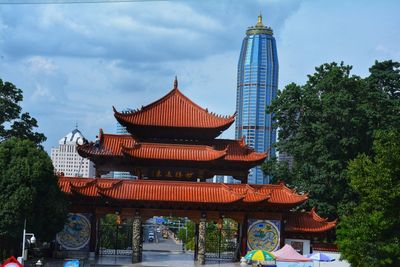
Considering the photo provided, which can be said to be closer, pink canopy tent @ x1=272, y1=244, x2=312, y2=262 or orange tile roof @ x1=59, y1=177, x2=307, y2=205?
pink canopy tent @ x1=272, y1=244, x2=312, y2=262

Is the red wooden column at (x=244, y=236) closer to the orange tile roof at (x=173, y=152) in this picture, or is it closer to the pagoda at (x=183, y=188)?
the pagoda at (x=183, y=188)

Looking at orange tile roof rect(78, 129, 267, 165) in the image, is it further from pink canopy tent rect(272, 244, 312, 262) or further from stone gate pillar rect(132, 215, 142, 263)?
pink canopy tent rect(272, 244, 312, 262)

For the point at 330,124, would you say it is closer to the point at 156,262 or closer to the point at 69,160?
the point at 156,262

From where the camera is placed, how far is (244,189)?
120 feet

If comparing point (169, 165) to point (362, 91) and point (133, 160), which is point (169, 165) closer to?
point (133, 160)

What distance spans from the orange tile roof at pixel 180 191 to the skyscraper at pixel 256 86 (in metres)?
108

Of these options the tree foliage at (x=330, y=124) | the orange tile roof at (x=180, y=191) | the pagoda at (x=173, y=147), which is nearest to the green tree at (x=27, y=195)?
the orange tile roof at (x=180, y=191)

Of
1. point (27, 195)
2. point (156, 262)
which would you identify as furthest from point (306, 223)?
point (27, 195)

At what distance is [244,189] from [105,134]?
981 centimetres

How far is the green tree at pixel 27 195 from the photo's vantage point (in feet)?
96.7

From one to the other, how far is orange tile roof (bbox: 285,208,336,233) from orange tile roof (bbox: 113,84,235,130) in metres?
7.13

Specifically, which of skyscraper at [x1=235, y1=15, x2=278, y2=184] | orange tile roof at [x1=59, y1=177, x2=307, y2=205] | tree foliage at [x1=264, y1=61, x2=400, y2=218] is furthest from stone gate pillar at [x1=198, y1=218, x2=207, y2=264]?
skyscraper at [x1=235, y1=15, x2=278, y2=184]

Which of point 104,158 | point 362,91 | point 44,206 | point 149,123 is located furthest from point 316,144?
point 44,206

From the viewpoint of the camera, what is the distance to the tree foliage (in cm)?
4188
